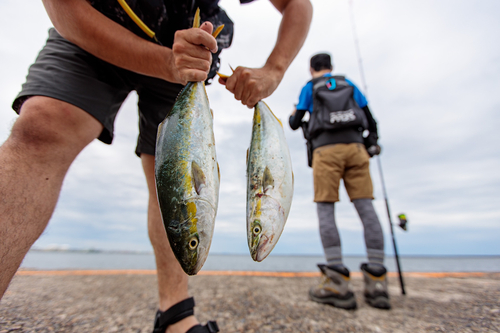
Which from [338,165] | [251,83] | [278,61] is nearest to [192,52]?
[251,83]

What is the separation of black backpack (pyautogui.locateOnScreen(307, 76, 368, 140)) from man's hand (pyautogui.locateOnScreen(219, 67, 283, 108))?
1764 mm

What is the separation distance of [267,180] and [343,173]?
79.9 inches

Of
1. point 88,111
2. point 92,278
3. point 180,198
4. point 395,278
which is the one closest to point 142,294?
point 92,278

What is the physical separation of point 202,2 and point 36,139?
4.11ft

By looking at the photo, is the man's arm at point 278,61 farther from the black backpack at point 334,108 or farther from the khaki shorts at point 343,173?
the khaki shorts at point 343,173

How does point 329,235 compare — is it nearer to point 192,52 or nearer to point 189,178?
point 189,178

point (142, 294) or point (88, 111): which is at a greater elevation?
point (88, 111)

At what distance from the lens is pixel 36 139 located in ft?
3.56

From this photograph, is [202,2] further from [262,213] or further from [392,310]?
[392,310]

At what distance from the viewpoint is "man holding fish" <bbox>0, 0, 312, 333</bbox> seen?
100cm

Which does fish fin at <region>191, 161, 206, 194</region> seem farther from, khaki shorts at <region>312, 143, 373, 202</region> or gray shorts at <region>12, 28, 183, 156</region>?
khaki shorts at <region>312, 143, 373, 202</region>

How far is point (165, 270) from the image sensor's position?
1.56m

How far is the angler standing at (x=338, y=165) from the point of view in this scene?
7.73 feet

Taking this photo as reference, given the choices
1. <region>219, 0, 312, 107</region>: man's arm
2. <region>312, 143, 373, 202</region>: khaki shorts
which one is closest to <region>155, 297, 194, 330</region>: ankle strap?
<region>219, 0, 312, 107</region>: man's arm
